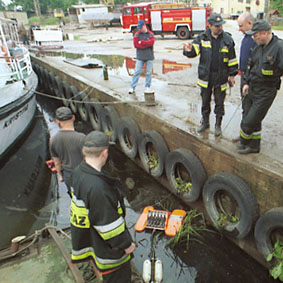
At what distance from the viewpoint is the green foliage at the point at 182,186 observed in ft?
14.5

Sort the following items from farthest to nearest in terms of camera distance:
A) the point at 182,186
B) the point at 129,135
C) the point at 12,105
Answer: the point at 12,105, the point at 129,135, the point at 182,186

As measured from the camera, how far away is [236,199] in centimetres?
340

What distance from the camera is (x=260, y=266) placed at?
3.53 meters

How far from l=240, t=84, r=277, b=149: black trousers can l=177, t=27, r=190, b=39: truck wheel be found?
1607cm

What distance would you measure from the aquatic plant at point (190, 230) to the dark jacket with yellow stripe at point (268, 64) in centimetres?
246

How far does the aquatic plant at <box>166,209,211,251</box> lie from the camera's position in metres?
3.98

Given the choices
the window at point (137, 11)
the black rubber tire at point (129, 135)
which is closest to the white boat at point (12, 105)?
the black rubber tire at point (129, 135)

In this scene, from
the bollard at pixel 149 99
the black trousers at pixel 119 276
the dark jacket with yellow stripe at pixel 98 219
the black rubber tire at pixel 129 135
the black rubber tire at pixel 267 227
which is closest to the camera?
the dark jacket with yellow stripe at pixel 98 219

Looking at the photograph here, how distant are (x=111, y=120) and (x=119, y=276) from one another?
4.76 metres

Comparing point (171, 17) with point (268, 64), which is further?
point (171, 17)

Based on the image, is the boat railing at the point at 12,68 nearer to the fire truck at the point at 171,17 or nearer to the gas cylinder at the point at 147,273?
the gas cylinder at the point at 147,273

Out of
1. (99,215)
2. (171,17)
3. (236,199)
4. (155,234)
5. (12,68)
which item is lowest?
(155,234)

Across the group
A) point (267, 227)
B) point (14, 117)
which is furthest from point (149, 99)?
point (14, 117)

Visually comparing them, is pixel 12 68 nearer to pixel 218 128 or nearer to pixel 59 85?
pixel 59 85
